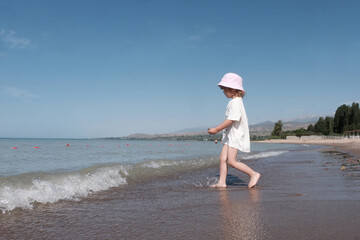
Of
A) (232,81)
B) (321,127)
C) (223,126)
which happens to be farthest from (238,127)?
(321,127)

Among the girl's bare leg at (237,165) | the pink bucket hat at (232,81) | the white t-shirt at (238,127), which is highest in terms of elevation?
the pink bucket hat at (232,81)

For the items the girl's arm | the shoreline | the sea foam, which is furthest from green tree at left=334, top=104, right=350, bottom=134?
the sea foam

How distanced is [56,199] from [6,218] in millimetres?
851

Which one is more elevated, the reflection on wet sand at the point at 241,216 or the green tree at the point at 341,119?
the green tree at the point at 341,119

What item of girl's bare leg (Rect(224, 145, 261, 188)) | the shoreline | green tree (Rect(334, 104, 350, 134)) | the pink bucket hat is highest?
green tree (Rect(334, 104, 350, 134))

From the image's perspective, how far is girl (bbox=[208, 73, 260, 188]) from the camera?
4539 mm

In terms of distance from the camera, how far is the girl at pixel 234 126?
4.54 m

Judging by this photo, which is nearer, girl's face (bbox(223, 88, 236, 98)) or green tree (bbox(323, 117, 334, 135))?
girl's face (bbox(223, 88, 236, 98))

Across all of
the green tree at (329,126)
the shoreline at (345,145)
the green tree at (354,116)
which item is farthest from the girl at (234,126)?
the green tree at (329,126)

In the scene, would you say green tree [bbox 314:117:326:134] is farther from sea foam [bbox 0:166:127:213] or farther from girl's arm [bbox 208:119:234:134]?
sea foam [bbox 0:166:127:213]

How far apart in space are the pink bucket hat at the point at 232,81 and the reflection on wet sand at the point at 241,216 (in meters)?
1.71

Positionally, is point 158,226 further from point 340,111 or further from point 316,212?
point 340,111

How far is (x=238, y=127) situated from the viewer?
4625mm

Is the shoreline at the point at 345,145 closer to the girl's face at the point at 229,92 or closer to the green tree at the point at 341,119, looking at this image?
the girl's face at the point at 229,92
